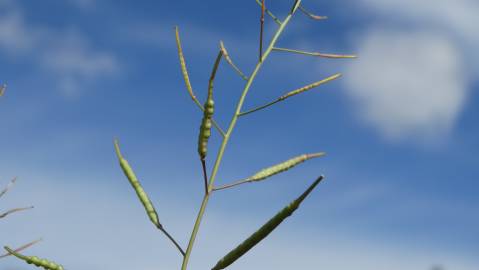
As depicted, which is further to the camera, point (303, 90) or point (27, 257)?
point (303, 90)

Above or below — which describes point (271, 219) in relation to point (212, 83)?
below

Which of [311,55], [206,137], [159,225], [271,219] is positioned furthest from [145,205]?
[311,55]

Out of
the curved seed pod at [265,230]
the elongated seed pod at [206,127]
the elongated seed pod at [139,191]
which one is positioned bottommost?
the curved seed pod at [265,230]

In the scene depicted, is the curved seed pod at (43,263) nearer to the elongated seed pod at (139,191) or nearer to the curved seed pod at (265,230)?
the elongated seed pod at (139,191)

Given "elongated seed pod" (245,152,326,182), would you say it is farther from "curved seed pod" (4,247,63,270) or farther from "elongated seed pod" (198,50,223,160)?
"curved seed pod" (4,247,63,270)

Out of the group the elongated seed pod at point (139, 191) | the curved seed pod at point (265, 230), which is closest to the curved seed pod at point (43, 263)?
the elongated seed pod at point (139, 191)

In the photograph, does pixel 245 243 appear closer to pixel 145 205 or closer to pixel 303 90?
pixel 145 205

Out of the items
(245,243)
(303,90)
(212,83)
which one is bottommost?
(245,243)

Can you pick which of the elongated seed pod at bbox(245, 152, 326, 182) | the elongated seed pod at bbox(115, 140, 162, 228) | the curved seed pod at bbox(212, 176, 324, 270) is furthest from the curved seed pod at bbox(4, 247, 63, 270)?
the elongated seed pod at bbox(245, 152, 326, 182)
